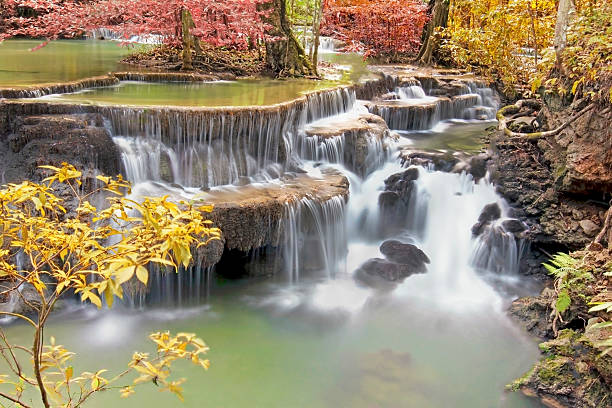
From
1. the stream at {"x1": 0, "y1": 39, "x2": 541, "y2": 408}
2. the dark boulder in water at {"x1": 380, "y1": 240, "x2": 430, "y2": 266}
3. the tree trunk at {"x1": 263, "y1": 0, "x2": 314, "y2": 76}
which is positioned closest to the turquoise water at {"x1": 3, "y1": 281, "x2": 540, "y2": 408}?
the stream at {"x1": 0, "y1": 39, "x2": 541, "y2": 408}

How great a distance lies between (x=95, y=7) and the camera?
12500 millimetres

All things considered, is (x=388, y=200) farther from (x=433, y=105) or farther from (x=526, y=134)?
(x=433, y=105)

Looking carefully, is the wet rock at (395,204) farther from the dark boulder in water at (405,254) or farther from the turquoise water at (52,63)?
the turquoise water at (52,63)

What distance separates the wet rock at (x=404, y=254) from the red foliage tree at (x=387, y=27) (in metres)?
9.64

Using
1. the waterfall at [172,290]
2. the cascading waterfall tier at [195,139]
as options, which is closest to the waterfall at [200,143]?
the cascading waterfall tier at [195,139]

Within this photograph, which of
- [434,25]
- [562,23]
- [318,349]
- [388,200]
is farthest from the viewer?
[434,25]

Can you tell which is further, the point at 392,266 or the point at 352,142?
the point at 352,142

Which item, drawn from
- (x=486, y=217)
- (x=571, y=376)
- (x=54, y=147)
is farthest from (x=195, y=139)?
(x=571, y=376)

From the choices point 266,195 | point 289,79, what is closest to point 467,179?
point 266,195

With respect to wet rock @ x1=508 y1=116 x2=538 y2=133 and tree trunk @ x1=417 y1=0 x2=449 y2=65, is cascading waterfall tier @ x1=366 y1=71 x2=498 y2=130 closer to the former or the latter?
tree trunk @ x1=417 y1=0 x2=449 y2=65

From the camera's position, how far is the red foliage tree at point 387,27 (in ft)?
57.4

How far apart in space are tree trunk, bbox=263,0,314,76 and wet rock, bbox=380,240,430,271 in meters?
5.79

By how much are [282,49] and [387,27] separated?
6477 millimetres

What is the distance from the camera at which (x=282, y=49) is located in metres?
12.8
